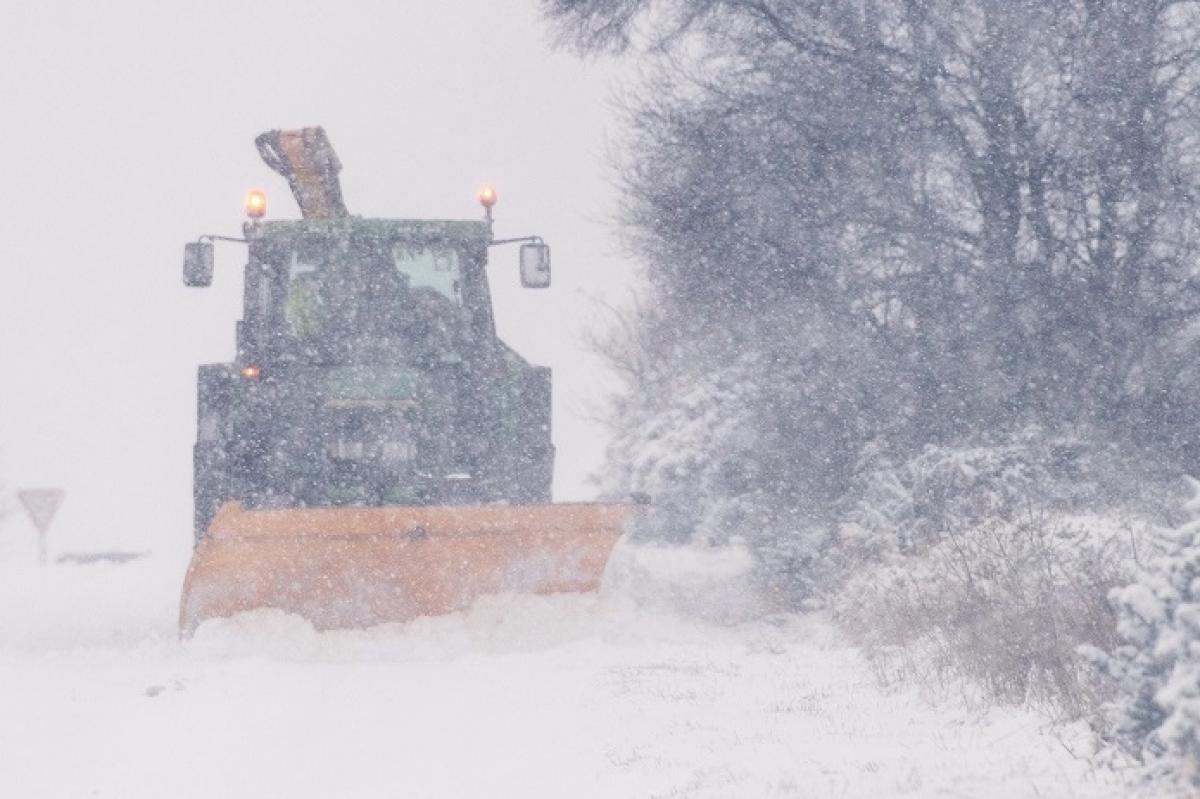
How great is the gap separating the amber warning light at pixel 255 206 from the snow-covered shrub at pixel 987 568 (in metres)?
4.78

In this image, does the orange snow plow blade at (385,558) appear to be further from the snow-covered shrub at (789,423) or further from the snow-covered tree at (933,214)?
the snow-covered tree at (933,214)

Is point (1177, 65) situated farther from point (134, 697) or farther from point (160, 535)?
point (160, 535)

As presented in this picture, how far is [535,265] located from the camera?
9438 millimetres

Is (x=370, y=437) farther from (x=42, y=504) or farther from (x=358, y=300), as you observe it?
(x=42, y=504)

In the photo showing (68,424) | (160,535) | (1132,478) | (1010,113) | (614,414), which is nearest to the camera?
(1132,478)

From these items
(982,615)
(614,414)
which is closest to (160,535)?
(614,414)

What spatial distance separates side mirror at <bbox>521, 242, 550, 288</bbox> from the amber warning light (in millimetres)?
1872

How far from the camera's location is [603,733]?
549 centimetres

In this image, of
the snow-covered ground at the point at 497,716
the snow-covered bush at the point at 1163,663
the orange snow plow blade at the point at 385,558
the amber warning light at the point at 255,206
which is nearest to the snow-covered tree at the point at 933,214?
the snow-covered ground at the point at 497,716

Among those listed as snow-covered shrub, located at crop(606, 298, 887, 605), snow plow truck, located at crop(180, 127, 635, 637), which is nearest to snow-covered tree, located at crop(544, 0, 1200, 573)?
snow-covered shrub, located at crop(606, 298, 887, 605)

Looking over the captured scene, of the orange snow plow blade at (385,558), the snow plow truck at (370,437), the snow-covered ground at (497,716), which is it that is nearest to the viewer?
the snow-covered ground at (497,716)

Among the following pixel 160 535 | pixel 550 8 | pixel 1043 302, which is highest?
pixel 550 8

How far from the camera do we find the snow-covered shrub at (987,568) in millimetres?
5344

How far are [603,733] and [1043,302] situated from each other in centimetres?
595
